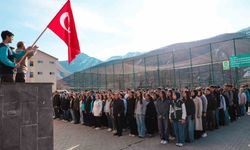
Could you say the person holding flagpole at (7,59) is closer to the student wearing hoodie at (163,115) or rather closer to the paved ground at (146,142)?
the paved ground at (146,142)

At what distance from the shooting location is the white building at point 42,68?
55.5 m

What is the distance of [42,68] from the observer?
57562 millimetres

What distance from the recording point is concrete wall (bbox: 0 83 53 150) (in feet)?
14.7

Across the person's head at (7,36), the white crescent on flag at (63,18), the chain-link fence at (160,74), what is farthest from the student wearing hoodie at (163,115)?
the chain-link fence at (160,74)

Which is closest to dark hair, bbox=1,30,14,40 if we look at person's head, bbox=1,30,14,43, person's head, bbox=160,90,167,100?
person's head, bbox=1,30,14,43

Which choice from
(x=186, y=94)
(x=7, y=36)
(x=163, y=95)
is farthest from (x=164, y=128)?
(x=7, y=36)

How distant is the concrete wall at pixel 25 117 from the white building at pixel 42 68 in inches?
2039

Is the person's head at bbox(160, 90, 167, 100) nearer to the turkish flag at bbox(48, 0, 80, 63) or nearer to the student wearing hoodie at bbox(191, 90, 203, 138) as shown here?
the student wearing hoodie at bbox(191, 90, 203, 138)

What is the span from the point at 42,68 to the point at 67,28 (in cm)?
5476

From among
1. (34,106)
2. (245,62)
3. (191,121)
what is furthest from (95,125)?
(245,62)

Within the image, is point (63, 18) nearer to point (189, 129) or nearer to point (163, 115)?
point (163, 115)

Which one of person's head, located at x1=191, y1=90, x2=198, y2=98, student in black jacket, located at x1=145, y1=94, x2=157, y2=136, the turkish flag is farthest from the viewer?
student in black jacket, located at x1=145, y1=94, x2=157, y2=136

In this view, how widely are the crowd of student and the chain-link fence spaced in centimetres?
709

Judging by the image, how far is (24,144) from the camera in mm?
4715
